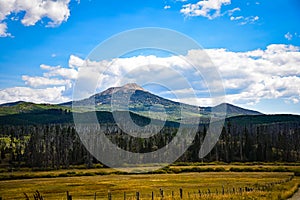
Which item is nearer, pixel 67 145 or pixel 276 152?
pixel 276 152

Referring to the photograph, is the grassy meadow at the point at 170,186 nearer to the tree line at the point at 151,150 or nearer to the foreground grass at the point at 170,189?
the foreground grass at the point at 170,189

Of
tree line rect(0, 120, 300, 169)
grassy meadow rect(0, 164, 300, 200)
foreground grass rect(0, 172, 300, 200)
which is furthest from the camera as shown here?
tree line rect(0, 120, 300, 169)

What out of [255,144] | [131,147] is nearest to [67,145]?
[131,147]

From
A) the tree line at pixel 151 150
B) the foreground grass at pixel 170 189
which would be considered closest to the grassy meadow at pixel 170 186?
the foreground grass at pixel 170 189

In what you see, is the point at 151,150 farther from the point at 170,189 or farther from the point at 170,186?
the point at 170,189

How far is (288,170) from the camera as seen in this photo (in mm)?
95188

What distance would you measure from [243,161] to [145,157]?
4371cm

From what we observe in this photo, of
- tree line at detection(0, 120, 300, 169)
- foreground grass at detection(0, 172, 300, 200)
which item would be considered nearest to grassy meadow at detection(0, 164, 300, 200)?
foreground grass at detection(0, 172, 300, 200)

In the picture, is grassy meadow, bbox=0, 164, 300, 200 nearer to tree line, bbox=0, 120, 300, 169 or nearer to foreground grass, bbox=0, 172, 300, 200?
foreground grass, bbox=0, 172, 300, 200

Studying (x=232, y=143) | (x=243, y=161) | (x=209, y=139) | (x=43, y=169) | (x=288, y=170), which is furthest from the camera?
(x=209, y=139)

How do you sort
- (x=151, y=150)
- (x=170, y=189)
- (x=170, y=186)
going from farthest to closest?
(x=151, y=150), (x=170, y=186), (x=170, y=189)

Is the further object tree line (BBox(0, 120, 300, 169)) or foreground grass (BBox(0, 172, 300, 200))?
tree line (BBox(0, 120, 300, 169))

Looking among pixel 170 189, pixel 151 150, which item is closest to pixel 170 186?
pixel 170 189

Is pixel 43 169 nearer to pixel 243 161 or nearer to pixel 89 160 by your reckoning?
pixel 89 160
